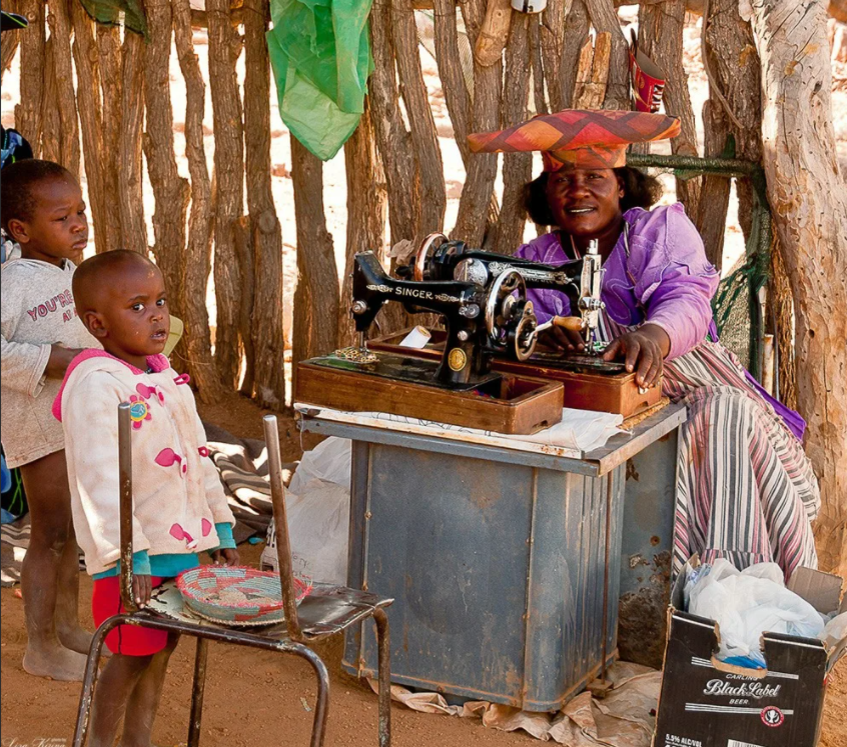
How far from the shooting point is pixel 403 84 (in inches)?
202

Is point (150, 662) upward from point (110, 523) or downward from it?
downward

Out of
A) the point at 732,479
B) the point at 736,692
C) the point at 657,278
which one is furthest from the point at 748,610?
the point at 657,278

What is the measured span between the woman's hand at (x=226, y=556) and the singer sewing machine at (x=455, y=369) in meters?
0.58

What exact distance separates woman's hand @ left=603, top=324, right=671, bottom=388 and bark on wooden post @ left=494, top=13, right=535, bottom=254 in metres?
1.43

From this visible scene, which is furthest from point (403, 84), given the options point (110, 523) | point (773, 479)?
point (110, 523)

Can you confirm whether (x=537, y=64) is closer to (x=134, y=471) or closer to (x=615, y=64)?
(x=615, y=64)

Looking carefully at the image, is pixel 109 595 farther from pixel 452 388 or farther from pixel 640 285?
pixel 640 285

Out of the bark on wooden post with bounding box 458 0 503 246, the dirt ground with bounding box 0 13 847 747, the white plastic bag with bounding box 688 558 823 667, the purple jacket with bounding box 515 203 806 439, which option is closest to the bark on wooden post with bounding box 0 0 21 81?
the bark on wooden post with bounding box 458 0 503 246

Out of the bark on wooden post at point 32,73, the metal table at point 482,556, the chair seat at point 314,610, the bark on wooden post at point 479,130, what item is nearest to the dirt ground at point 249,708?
the metal table at point 482,556

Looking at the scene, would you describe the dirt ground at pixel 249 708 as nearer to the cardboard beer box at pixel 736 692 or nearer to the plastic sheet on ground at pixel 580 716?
the plastic sheet on ground at pixel 580 716

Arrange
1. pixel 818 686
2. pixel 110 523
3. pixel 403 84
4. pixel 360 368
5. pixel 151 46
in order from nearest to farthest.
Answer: pixel 110 523 < pixel 818 686 < pixel 360 368 < pixel 403 84 < pixel 151 46

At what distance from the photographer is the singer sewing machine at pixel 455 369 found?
10.3 feet

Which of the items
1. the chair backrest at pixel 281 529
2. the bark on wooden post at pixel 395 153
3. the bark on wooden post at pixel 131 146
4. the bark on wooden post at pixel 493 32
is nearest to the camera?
the chair backrest at pixel 281 529

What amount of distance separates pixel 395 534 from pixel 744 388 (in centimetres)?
134
